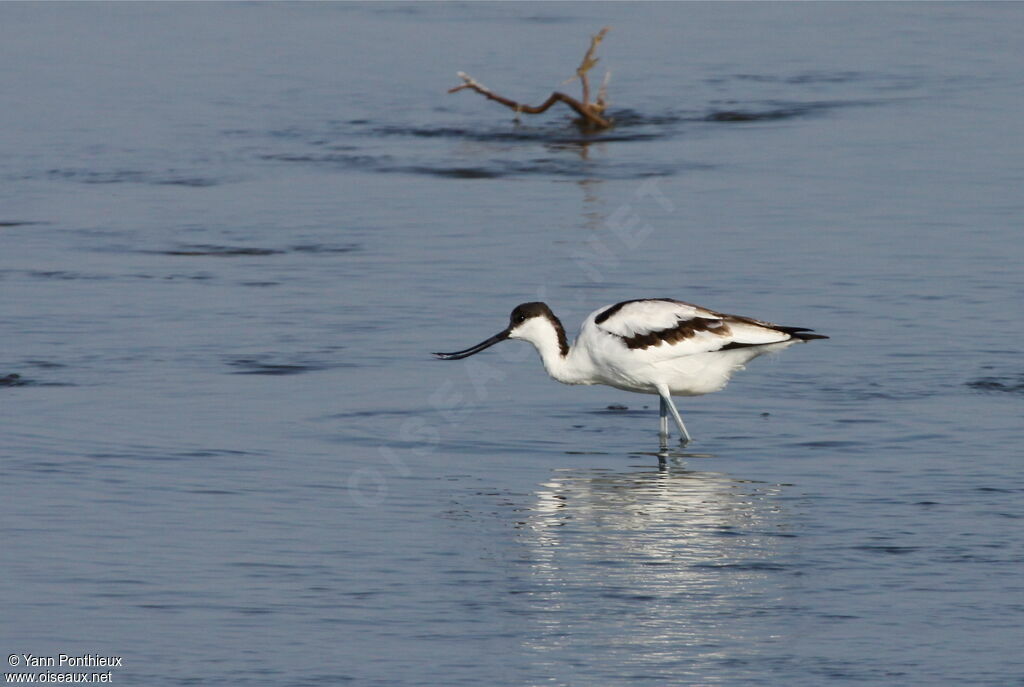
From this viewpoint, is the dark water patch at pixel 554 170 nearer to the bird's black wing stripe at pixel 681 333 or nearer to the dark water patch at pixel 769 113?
the dark water patch at pixel 769 113

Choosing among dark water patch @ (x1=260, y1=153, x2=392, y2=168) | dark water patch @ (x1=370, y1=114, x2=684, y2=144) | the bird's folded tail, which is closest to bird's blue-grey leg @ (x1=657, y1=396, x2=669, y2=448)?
the bird's folded tail

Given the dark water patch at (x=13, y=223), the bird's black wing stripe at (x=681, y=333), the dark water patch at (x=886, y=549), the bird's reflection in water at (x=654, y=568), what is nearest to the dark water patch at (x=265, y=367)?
the bird's black wing stripe at (x=681, y=333)

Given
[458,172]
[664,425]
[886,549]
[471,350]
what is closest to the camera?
[886,549]

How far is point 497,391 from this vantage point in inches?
495

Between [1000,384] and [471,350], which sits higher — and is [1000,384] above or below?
below

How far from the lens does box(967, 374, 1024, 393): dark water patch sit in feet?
39.2

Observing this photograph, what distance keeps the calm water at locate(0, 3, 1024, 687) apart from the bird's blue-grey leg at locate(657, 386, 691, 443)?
22 centimetres

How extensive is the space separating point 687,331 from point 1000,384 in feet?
7.10

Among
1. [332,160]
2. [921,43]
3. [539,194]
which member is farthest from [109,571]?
[921,43]

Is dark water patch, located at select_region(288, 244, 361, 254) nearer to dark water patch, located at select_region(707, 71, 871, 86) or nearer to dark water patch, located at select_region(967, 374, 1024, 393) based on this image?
dark water patch, located at select_region(967, 374, 1024, 393)

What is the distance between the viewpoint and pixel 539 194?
64.4 feet

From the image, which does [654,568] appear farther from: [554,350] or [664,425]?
[554,350]

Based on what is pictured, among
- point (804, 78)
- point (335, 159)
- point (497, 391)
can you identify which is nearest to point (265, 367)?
point (497, 391)

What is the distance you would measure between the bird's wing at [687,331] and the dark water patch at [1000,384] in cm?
147
